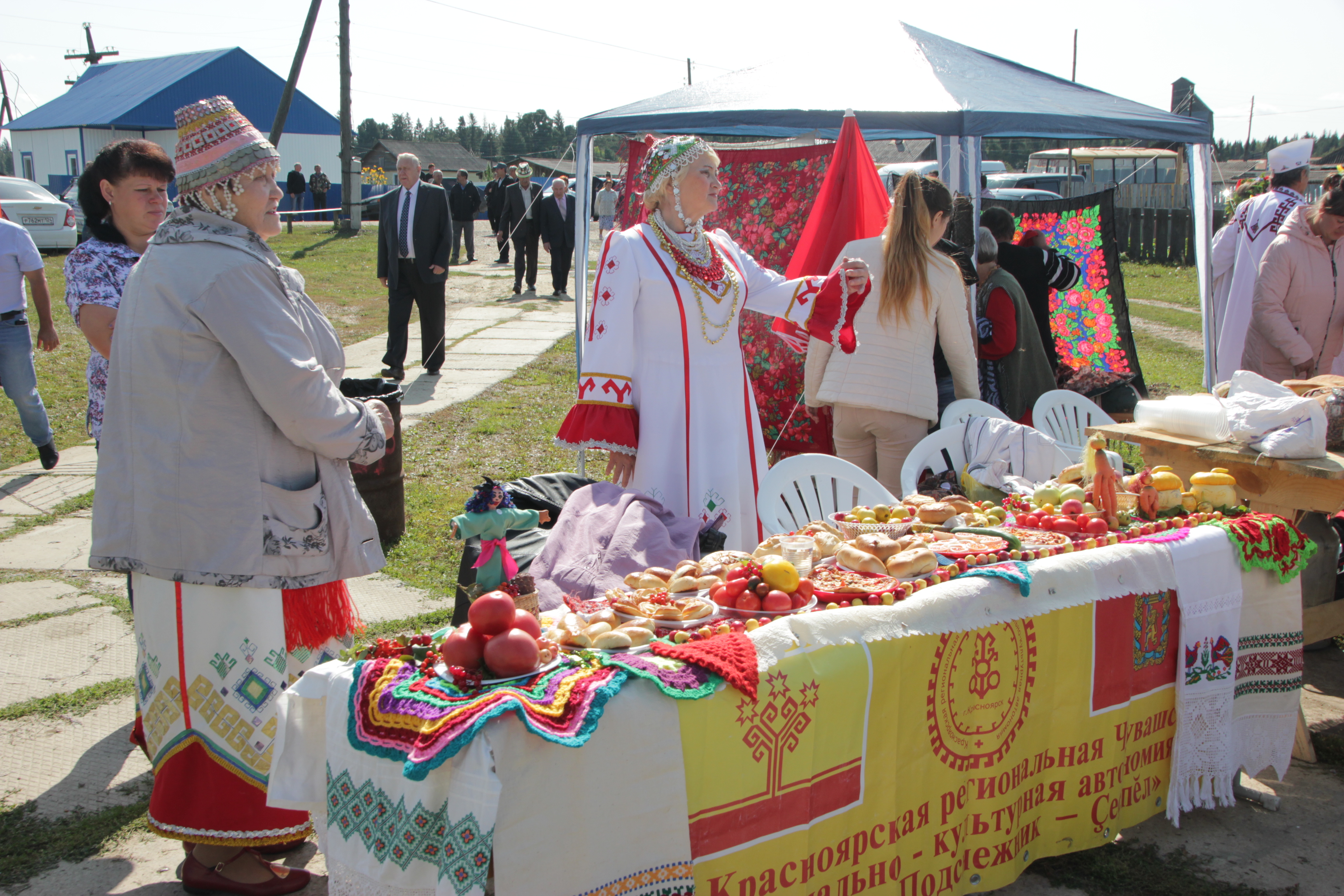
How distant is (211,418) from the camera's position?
2.30m

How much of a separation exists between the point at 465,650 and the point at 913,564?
47.2 inches

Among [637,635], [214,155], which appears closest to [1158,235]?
[637,635]

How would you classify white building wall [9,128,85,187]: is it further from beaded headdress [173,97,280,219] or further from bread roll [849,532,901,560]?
bread roll [849,532,901,560]

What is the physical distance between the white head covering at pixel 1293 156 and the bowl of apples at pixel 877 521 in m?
4.32

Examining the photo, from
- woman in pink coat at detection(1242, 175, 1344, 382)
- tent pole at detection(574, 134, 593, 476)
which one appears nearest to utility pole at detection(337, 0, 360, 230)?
tent pole at detection(574, 134, 593, 476)

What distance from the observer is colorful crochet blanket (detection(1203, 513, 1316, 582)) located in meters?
2.93

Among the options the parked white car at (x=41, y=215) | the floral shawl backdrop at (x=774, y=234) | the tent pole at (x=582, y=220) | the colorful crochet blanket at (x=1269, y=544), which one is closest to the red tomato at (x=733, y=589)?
the colorful crochet blanket at (x=1269, y=544)

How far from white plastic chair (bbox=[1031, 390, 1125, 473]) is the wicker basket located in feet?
7.02

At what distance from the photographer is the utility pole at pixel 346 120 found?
18.4 metres

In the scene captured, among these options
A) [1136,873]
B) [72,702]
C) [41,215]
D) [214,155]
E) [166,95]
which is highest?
[166,95]

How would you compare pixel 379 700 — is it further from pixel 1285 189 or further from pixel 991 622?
pixel 1285 189

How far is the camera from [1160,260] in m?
20.9

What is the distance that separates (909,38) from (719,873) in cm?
572

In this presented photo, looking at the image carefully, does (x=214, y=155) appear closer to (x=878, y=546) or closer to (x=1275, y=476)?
(x=878, y=546)
